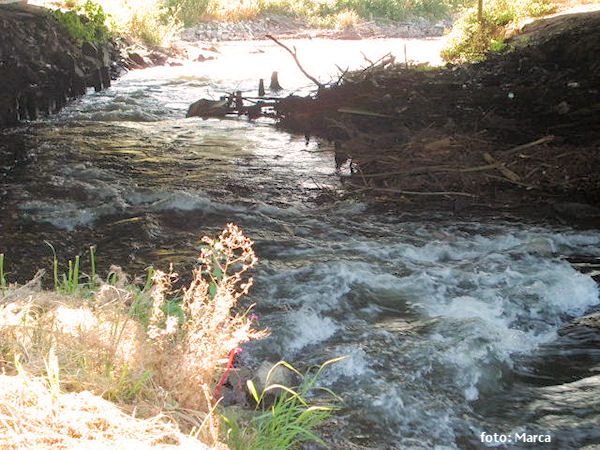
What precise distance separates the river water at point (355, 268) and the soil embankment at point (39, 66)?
1.11 metres

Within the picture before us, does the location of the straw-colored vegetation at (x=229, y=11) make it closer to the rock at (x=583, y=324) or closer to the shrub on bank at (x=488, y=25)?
the shrub on bank at (x=488, y=25)

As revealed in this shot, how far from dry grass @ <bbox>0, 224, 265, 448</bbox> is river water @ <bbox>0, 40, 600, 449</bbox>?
984 millimetres

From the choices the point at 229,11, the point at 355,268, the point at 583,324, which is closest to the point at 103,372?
the point at 355,268

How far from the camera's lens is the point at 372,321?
4945 millimetres

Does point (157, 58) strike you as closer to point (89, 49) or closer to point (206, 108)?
point (89, 49)

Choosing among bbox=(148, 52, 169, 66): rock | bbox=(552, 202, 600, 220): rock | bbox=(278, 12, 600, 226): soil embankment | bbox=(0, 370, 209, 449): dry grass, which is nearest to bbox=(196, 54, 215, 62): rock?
bbox=(148, 52, 169, 66): rock

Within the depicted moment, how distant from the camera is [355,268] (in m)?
5.86

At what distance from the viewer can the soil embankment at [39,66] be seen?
11945 mm

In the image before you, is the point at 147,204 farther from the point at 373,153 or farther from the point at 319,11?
the point at 319,11

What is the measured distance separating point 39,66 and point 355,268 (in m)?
10.5

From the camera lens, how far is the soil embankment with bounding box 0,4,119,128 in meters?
11.9

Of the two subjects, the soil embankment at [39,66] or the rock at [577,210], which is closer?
the rock at [577,210]

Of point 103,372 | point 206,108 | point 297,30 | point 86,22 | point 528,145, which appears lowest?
point 103,372

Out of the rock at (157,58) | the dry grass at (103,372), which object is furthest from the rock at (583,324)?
the rock at (157,58)
